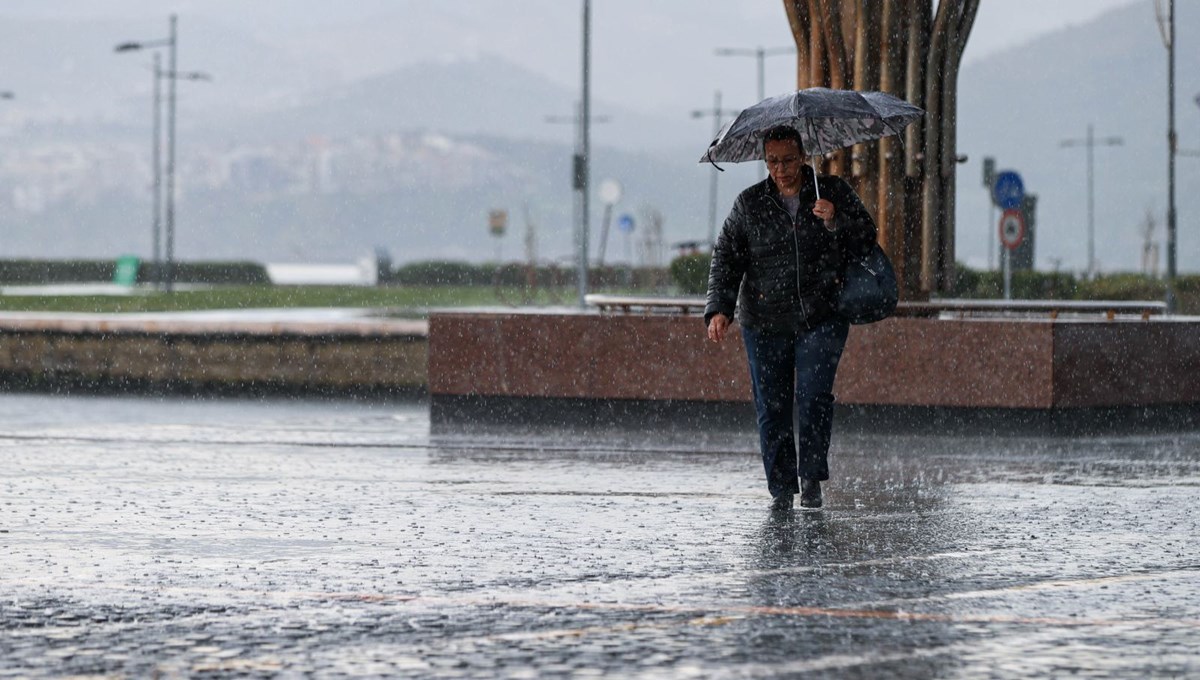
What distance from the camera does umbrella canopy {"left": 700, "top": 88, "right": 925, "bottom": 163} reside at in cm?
1076

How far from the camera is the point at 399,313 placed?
40.4 m

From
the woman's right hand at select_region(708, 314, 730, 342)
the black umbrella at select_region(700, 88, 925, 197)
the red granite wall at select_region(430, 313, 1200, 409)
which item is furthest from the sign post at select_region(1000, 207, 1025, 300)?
Result: the woman's right hand at select_region(708, 314, 730, 342)

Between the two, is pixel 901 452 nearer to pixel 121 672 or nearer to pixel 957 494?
pixel 957 494

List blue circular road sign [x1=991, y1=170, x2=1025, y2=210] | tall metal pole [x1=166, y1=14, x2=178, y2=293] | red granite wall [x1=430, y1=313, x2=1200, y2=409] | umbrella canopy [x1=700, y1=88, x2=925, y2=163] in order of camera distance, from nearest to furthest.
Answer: umbrella canopy [x1=700, y1=88, x2=925, y2=163] → red granite wall [x1=430, y1=313, x2=1200, y2=409] → blue circular road sign [x1=991, y1=170, x2=1025, y2=210] → tall metal pole [x1=166, y1=14, x2=178, y2=293]

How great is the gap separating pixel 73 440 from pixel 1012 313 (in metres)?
7.51

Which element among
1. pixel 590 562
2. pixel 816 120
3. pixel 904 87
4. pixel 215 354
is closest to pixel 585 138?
pixel 215 354

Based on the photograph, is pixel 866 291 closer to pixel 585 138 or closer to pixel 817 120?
pixel 817 120

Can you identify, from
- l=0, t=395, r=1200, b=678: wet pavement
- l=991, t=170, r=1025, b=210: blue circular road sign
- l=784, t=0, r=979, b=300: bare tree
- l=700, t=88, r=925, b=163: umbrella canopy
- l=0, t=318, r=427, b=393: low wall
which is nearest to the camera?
l=0, t=395, r=1200, b=678: wet pavement

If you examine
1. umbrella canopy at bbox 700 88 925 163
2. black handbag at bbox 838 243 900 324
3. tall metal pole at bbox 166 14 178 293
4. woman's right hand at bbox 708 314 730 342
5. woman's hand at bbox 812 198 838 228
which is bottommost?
woman's right hand at bbox 708 314 730 342

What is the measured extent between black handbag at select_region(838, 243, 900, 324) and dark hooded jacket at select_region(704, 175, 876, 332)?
57mm

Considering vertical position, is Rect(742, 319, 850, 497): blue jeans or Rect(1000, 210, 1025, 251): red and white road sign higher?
Rect(1000, 210, 1025, 251): red and white road sign

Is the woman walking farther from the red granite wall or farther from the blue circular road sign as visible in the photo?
the blue circular road sign

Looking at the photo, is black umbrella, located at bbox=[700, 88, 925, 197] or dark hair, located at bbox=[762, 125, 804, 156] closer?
dark hair, located at bbox=[762, 125, 804, 156]

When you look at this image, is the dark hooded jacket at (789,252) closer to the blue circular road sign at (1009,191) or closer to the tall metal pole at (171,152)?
the blue circular road sign at (1009,191)
